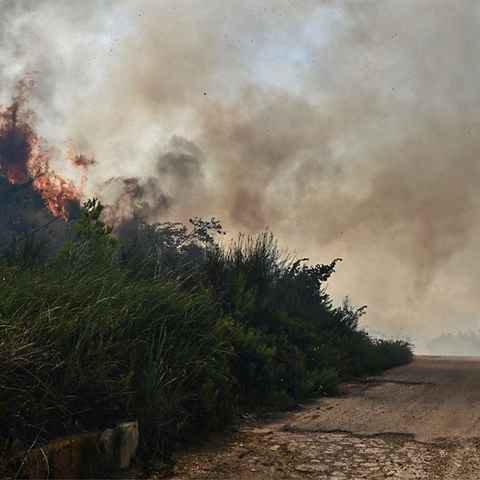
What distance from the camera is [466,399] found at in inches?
276

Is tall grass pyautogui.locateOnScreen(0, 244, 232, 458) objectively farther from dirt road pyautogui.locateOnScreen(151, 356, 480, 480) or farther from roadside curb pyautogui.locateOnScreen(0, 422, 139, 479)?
dirt road pyautogui.locateOnScreen(151, 356, 480, 480)

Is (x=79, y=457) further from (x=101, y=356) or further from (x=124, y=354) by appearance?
(x=124, y=354)

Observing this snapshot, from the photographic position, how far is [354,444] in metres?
4.79

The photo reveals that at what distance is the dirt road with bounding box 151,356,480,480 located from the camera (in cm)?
399

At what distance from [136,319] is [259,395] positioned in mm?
2655

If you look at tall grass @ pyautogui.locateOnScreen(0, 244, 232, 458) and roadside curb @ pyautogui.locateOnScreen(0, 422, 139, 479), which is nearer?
roadside curb @ pyautogui.locateOnScreen(0, 422, 139, 479)

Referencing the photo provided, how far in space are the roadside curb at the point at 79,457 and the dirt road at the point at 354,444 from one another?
1.16 feet

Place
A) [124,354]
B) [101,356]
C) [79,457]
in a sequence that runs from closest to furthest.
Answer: [79,457] → [101,356] → [124,354]

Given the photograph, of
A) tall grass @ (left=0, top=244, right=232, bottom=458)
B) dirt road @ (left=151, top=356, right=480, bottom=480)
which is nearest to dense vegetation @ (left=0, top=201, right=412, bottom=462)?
tall grass @ (left=0, top=244, right=232, bottom=458)

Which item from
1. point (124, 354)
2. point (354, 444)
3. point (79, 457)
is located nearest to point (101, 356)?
point (124, 354)

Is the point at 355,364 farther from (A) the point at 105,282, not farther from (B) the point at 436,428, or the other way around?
(A) the point at 105,282

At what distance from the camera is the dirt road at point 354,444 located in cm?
399

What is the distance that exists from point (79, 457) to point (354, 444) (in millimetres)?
2530

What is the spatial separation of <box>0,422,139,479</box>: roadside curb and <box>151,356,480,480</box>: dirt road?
0.35 m
